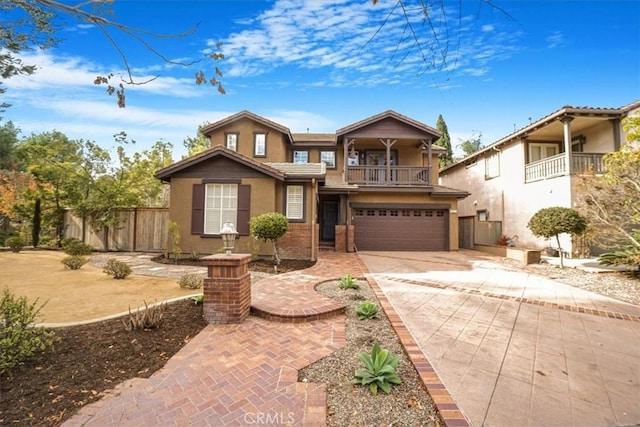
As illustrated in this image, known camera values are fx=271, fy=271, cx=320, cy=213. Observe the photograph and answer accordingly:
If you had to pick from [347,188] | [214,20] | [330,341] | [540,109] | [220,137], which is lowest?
[330,341]

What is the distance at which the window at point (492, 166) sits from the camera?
16531mm

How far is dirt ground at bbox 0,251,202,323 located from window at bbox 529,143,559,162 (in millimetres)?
17400

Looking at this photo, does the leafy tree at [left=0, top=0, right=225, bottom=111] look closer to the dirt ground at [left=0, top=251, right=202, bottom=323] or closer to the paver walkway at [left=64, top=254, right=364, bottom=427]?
the paver walkway at [left=64, top=254, right=364, bottom=427]

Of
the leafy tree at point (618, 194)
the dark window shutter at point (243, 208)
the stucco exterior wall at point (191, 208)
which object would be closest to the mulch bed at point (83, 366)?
the dark window shutter at point (243, 208)

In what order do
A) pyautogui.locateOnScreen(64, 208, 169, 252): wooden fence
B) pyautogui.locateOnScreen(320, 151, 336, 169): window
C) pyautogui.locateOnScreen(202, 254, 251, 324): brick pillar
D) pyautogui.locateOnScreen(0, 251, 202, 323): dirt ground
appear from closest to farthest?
pyautogui.locateOnScreen(202, 254, 251, 324): brick pillar → pyautogui.locateOnScreen(0, 251, 202, 323): dirt ground → pyautogui.locateOnScreen(64, 208, 169, 252): wooden fence → pyautogui.locateOnScreen(320, 151, 336, 169): window

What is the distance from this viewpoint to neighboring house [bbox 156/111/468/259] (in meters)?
10.5

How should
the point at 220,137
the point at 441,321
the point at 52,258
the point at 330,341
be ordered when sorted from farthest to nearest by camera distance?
the point at 220,137 < the point at 52,258 < the point at 441,321 < the point at 330,341

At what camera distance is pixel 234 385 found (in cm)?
→ 272

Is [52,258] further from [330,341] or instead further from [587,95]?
[587,95]

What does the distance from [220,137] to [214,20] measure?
39.0 feet

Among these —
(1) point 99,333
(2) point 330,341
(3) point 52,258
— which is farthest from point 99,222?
(2) point 330,341

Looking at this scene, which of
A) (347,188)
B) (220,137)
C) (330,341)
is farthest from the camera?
(220,137)

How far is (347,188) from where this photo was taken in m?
13.2

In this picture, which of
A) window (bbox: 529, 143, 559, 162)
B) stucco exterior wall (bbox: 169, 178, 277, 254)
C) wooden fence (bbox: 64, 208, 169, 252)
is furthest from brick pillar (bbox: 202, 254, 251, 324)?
window (bbox: 529, 143, 559, 162)
